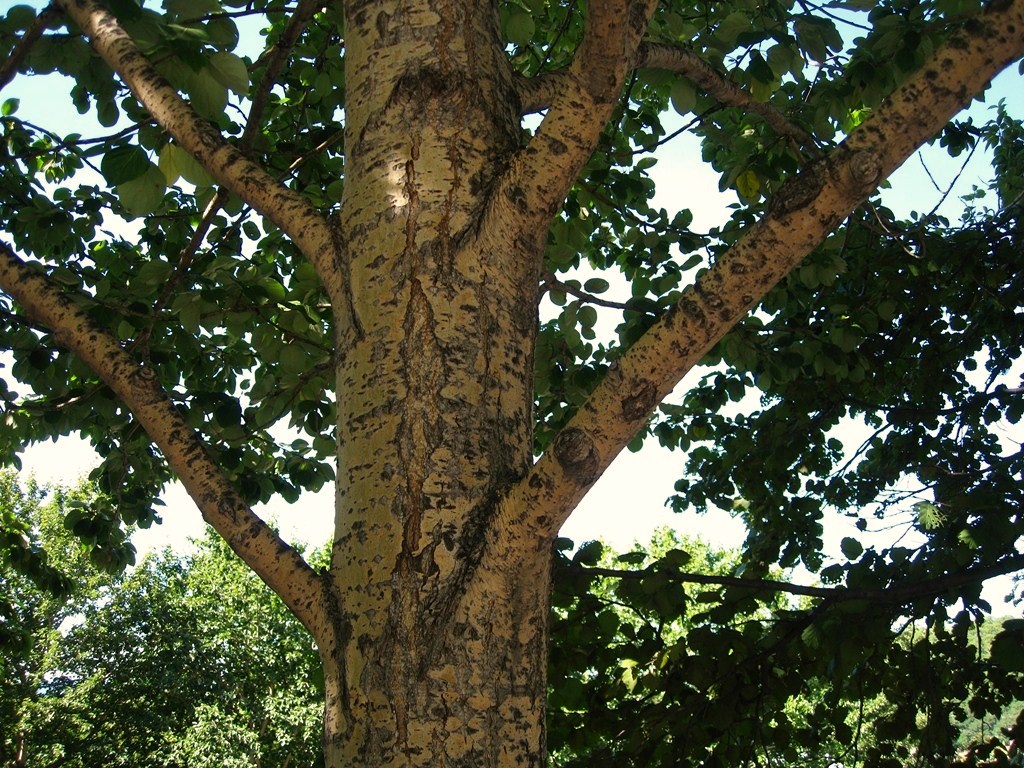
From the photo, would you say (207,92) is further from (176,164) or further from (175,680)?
(175,680)

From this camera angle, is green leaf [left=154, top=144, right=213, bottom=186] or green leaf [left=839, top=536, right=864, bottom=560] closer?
green leaf [left=154, top=144, right=213, bottom=186]

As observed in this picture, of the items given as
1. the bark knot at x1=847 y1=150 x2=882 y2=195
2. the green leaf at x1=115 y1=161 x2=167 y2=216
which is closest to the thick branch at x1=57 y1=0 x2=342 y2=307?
the green leaf at x1=115 y1=161 x2=167 y2=216

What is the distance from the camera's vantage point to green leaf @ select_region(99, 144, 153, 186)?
7.20 ft

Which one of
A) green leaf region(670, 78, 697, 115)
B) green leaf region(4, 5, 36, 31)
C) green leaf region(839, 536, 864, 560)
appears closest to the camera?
green leaf region(4, 5, 36, 31)

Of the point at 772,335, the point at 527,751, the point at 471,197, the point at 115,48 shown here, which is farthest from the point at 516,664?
the point at 772,335

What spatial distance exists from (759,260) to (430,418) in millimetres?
656

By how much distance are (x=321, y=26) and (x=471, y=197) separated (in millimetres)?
3588

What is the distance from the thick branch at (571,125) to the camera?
1750 mm

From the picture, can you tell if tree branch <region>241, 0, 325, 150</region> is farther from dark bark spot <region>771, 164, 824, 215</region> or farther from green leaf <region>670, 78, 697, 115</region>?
dark bark spot <region>771, 164, 824, 215</region>

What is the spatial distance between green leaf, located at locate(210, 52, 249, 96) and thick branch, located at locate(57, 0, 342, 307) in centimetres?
11

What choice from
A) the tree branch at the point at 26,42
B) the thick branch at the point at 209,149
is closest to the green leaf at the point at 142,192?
the thick branch at the point at 209,149

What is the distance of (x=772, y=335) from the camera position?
495 cm

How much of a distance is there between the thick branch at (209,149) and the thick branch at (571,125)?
441 mm

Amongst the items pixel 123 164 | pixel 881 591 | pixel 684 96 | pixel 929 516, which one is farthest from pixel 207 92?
pixel 929 516
